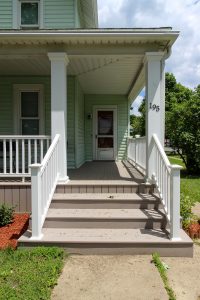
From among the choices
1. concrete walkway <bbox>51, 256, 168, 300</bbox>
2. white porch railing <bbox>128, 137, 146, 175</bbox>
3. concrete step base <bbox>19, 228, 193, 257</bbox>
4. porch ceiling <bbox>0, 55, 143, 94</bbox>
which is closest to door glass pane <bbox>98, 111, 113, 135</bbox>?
porch ceiling <bbox>0, 55, 143, 94</bbox>

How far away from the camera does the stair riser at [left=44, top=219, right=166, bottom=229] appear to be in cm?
463

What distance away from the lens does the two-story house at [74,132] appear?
4.27 m

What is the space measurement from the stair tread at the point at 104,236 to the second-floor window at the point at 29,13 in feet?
21.4

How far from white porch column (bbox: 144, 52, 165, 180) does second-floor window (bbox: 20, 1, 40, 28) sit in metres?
4.55

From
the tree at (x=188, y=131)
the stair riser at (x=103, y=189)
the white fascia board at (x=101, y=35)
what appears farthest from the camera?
the tree at (x=188, y=131)

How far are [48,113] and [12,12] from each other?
3.10 meters

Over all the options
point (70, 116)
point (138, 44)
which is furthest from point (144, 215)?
point (70, 116)

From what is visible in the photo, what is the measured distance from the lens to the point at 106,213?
4.92 metres

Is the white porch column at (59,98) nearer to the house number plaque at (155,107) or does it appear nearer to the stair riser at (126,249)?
the house number plaque at (155,107)

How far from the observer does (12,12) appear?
859cm

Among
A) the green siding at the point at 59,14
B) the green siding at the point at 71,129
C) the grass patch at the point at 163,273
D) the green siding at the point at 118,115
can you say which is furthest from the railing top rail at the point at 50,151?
the green siding at the point at 118,115

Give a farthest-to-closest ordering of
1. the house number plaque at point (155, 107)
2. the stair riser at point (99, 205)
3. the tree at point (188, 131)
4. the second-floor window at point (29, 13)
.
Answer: the tree at point (188, 131)
the second-floor window at point (29, 13)
the house number plaque at point (155, 107)
the stair riser at point (99, 205)

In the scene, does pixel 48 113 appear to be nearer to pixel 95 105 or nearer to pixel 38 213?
pixel 95 105

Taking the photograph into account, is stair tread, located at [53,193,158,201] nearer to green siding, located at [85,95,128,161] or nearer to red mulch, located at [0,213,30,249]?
red mulch, located at [0,213,30,249]
